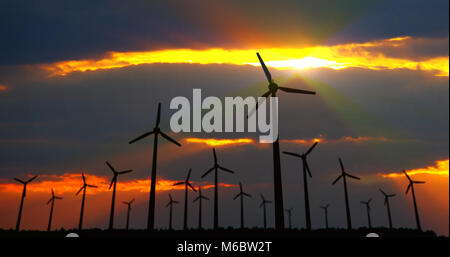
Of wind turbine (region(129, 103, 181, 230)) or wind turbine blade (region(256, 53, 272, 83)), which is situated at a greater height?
wind turbine blade (region(256, 53, 272, 83))

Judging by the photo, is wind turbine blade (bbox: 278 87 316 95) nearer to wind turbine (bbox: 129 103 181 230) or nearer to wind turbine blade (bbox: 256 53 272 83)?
wind turbine blade (bbox: 256 53 272 83)

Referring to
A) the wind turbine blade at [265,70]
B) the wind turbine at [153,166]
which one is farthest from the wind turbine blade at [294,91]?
the wind turbine at [153,166]

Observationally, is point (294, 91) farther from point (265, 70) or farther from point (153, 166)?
point (153, 166)

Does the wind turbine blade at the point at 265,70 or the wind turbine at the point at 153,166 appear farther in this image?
the wind turbine at the point at 153,166

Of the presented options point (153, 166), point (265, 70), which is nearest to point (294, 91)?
point (265, 70)

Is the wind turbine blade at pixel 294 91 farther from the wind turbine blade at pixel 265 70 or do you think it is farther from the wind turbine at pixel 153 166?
the wind turbine at pixel 153 166

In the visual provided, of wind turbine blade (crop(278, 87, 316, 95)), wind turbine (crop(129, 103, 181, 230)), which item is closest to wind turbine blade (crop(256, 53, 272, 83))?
wind turbine blade (crop(278, 87, 316, 95))

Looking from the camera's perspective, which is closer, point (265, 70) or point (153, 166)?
point (265, 70)

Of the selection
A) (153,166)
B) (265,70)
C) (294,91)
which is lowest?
(153,166)

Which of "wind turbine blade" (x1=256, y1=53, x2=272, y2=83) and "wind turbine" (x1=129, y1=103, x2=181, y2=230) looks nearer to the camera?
"wind turbine blade" (x1=256, y1=53, x2=272, y2=83)
